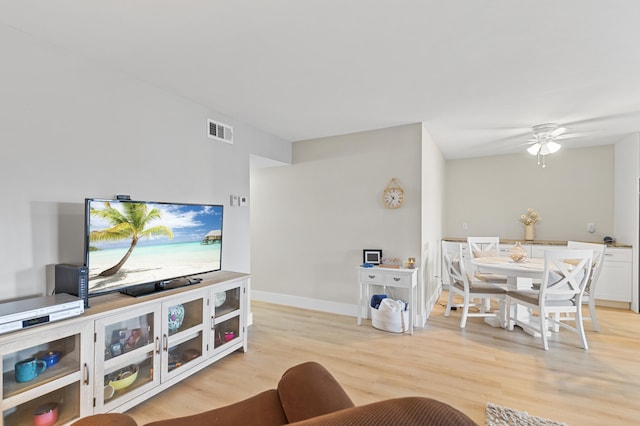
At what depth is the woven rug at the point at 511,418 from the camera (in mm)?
1847

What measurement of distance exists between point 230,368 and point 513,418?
6.98ft

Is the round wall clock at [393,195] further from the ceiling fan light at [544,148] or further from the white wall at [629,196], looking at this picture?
the white wall at [629,196]

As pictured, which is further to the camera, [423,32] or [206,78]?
[206,78]

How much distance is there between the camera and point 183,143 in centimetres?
281

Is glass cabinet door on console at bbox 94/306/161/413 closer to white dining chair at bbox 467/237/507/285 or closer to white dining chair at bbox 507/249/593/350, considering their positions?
white dining chair at bbox 507/249/593/350

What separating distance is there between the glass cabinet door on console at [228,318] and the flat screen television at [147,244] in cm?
26

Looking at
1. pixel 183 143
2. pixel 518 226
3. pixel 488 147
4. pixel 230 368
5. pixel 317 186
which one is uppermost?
pixel 488 147

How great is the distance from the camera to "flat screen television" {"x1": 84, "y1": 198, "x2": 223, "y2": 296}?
1915 millimetres

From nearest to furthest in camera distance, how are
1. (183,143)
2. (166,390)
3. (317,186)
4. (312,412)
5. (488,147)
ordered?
(312,412)
(166,390)
(183,143)
(317,186)
(488,147)

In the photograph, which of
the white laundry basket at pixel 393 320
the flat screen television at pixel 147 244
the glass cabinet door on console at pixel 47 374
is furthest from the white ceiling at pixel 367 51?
the white laundry basket at pixel 393 320

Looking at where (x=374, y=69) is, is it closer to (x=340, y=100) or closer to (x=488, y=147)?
(x=340, y=100)

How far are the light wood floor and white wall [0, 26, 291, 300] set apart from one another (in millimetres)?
1295

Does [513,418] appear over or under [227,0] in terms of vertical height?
under

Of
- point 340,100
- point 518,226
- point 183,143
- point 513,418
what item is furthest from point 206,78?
point 518,226
